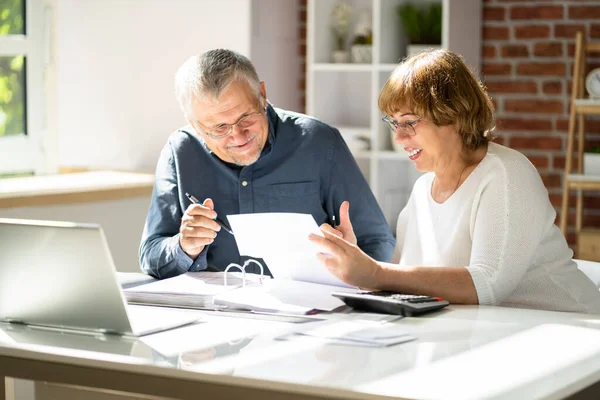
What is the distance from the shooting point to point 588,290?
84.6 inches

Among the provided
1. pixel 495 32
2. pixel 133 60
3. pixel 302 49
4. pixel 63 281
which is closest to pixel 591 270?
pixel 63 281

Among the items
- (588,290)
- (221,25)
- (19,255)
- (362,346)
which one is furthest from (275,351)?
(221,25)

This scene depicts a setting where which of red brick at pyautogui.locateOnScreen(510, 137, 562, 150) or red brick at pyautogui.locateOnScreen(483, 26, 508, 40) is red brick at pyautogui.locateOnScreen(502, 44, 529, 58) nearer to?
red brick at pyautogui.locateOnScreen(483, 26, 508, 40)

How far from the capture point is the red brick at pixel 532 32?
4.57m

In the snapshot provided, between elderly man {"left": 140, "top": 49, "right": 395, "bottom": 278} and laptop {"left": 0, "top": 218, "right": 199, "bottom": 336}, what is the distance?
0.64m

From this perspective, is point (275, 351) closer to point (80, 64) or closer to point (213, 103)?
point (213, 103)

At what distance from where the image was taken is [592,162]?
4.26m

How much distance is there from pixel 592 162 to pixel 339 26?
4.56 feet

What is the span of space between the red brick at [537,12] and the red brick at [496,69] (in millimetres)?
241

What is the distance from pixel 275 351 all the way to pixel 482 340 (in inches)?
14.4

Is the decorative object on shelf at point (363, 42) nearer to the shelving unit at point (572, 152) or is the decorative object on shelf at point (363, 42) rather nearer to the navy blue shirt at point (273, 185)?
the shelving unit at point (572, 152)

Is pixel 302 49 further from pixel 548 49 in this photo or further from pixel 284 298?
pixel 284 298

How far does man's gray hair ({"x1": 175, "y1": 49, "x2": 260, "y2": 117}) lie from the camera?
8.16 feet

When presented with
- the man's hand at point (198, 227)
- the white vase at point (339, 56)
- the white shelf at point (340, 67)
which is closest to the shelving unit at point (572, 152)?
the white shelf at point (340, 67)
